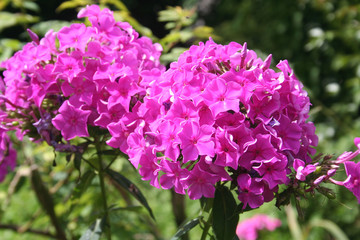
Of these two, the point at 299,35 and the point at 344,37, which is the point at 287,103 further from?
the point at 299,35

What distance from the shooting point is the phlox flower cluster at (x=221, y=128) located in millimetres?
869

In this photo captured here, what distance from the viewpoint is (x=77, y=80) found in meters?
1.03

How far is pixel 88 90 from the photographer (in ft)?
3.40

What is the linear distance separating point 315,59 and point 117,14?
9.33 ft

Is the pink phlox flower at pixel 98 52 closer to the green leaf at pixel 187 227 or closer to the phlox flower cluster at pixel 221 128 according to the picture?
the phlox flower cluster at pixel 221 128

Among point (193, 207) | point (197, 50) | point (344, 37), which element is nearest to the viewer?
point (197, 50)

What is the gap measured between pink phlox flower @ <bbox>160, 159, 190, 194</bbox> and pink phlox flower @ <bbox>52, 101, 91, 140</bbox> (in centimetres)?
23

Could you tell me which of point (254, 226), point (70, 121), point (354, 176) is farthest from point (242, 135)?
point (254, 226)

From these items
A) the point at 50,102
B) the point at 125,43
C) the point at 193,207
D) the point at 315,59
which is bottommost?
the point at 193,207

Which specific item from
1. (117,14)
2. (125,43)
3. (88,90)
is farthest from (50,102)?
(117,14)

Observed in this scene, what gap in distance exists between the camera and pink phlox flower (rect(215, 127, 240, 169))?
85 centimetres

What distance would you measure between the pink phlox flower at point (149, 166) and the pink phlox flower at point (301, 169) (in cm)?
27

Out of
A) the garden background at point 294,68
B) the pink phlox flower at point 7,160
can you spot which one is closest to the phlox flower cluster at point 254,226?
the garden background at point 294,68

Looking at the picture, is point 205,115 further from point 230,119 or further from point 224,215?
point 224,215
